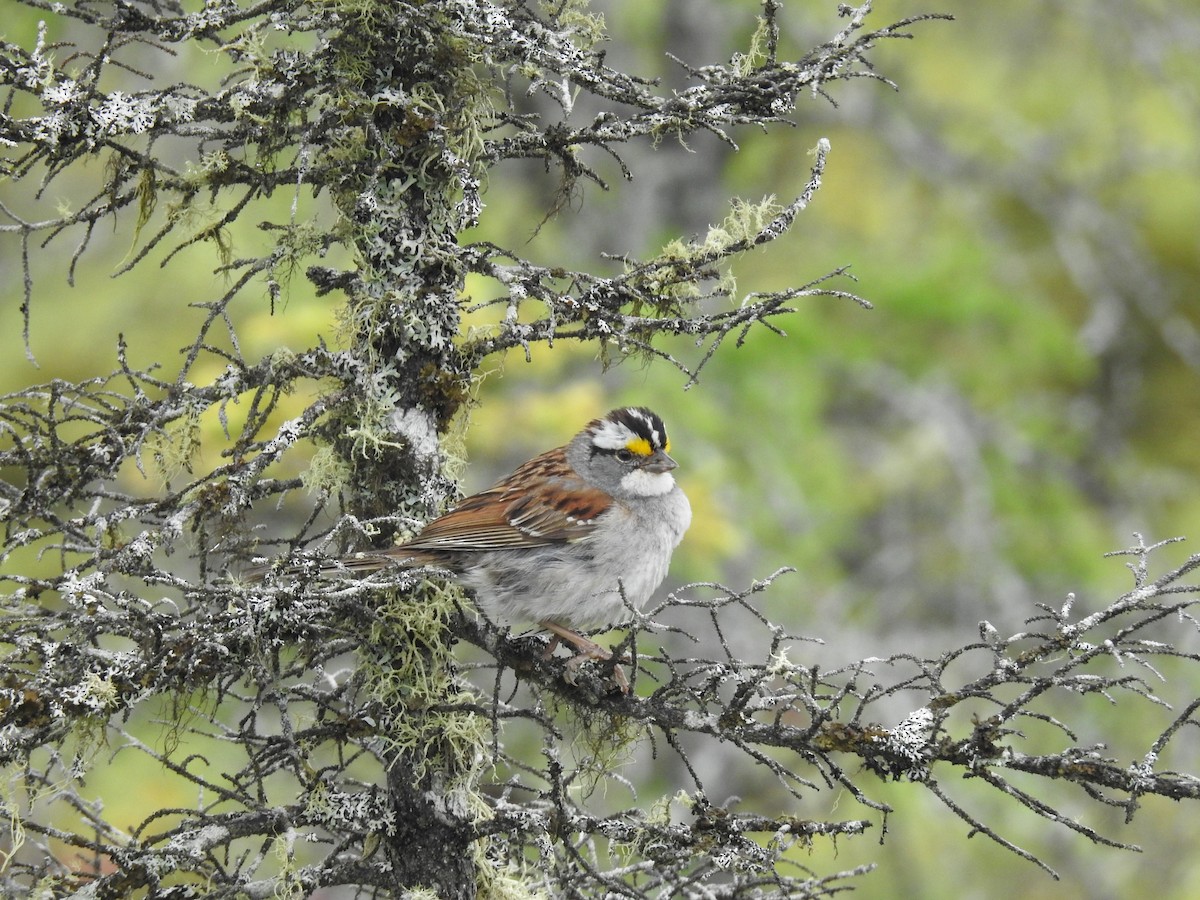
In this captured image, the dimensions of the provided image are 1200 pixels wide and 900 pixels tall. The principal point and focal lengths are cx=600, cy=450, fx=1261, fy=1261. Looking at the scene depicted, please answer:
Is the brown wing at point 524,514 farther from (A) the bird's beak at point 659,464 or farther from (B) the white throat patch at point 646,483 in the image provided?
(A) the bird's beak at point 659,464

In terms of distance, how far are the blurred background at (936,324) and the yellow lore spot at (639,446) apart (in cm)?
451

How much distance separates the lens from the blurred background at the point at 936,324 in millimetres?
10141

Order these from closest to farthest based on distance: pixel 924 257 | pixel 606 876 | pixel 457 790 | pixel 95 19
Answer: pixel 95 19 → pixel 606 876 → pixel 457 790 → pixel 924 257

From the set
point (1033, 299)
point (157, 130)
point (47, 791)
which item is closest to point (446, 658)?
point (47, 791)

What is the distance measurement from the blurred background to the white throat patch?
456 centimetres

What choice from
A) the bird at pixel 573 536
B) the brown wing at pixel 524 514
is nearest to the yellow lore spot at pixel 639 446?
the bird at pixel 573 536

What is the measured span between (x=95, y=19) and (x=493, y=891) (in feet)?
9.65

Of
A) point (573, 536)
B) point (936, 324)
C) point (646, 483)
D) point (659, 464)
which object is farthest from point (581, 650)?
point (936, 324)

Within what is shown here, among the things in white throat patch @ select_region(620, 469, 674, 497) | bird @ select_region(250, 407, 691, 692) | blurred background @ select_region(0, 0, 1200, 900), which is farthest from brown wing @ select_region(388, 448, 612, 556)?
blurred background @ select_region(0, 0, 1200, 900)

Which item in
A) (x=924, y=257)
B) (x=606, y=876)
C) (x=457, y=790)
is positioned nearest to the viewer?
(x=606, y=876)

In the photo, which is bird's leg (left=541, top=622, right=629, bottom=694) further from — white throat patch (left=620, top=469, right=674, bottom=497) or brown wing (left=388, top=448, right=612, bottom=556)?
white throat patch (left=620, top=469, right=674, bottom=497)

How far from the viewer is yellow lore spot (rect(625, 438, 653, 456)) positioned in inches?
205

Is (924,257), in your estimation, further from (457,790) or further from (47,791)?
(47,791)

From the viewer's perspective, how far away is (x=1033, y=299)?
11492 mm
